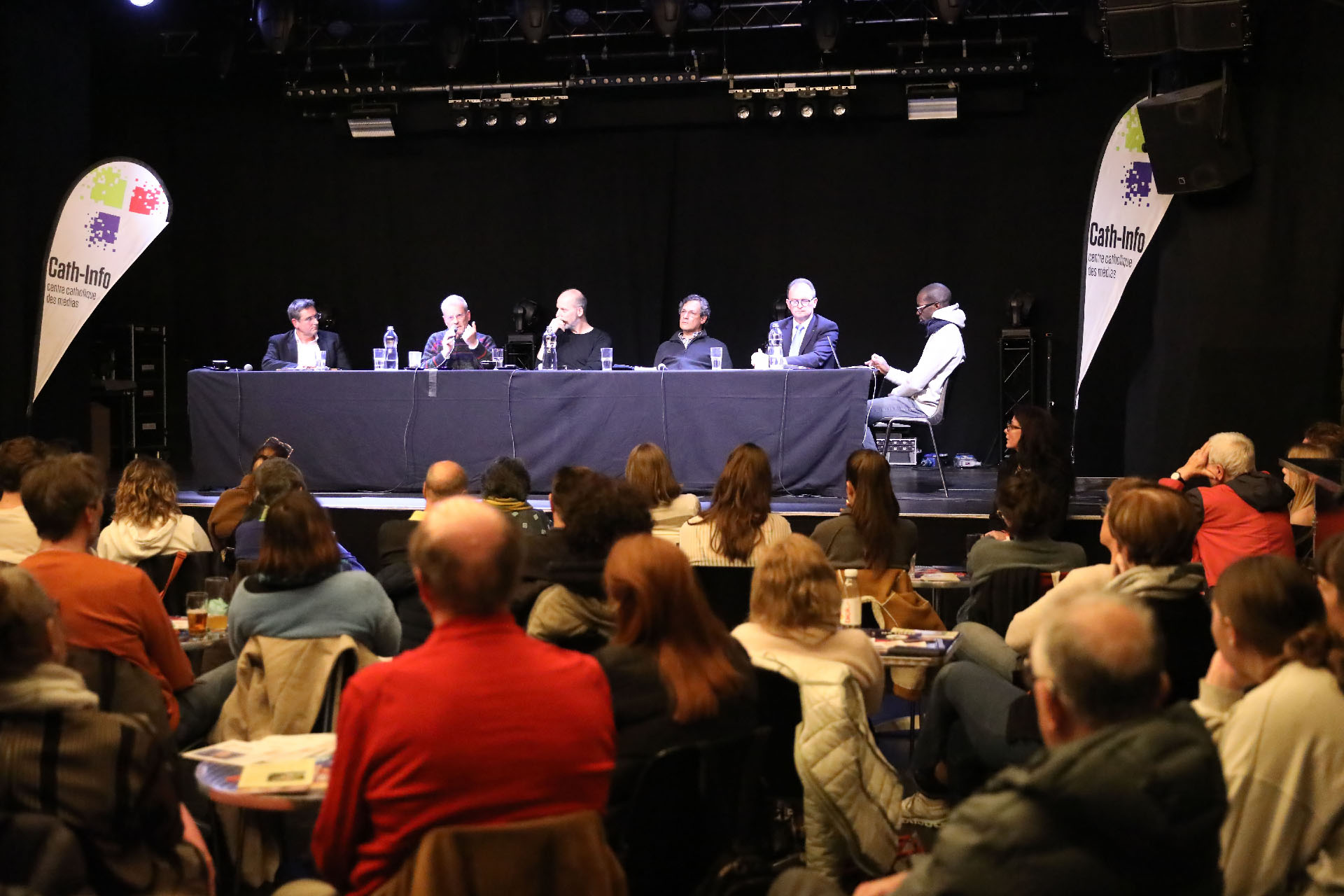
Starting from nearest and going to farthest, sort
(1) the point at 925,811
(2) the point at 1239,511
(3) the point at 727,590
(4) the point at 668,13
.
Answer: (1) the point at 925,811, (3) the point at 727,590, (2) the point at 1239,511, (4) the point at 668,13

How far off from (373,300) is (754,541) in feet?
23.9

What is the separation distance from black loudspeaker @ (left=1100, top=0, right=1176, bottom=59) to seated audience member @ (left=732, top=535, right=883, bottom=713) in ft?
15.8

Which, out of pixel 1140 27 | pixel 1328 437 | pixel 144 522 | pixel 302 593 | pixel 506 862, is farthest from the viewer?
pixel 1140 27

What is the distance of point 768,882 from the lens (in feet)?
7.54

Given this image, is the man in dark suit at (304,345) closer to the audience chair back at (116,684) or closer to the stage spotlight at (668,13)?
the stage spotlight at (668,13)

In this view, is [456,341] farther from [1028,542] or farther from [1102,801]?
[1102,801]

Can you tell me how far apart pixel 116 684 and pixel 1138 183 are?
20.2ft

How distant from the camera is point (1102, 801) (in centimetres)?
149

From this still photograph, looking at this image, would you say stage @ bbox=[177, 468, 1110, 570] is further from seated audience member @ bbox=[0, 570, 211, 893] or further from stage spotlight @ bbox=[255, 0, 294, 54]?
seated audience member @ bbox=[0, 570, 211, 893]

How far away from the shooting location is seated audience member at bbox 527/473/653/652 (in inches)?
118

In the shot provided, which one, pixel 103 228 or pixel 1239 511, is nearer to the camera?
pixel 1239 511

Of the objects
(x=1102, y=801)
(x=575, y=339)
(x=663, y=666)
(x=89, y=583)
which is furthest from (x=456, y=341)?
(x=1102, y=801)

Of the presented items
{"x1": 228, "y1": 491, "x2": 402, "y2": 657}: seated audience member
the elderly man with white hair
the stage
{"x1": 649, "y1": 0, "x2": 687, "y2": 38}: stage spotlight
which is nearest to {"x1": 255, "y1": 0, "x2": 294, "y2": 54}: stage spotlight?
the elderly man with white hair

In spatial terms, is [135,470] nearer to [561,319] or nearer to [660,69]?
[561,319]
